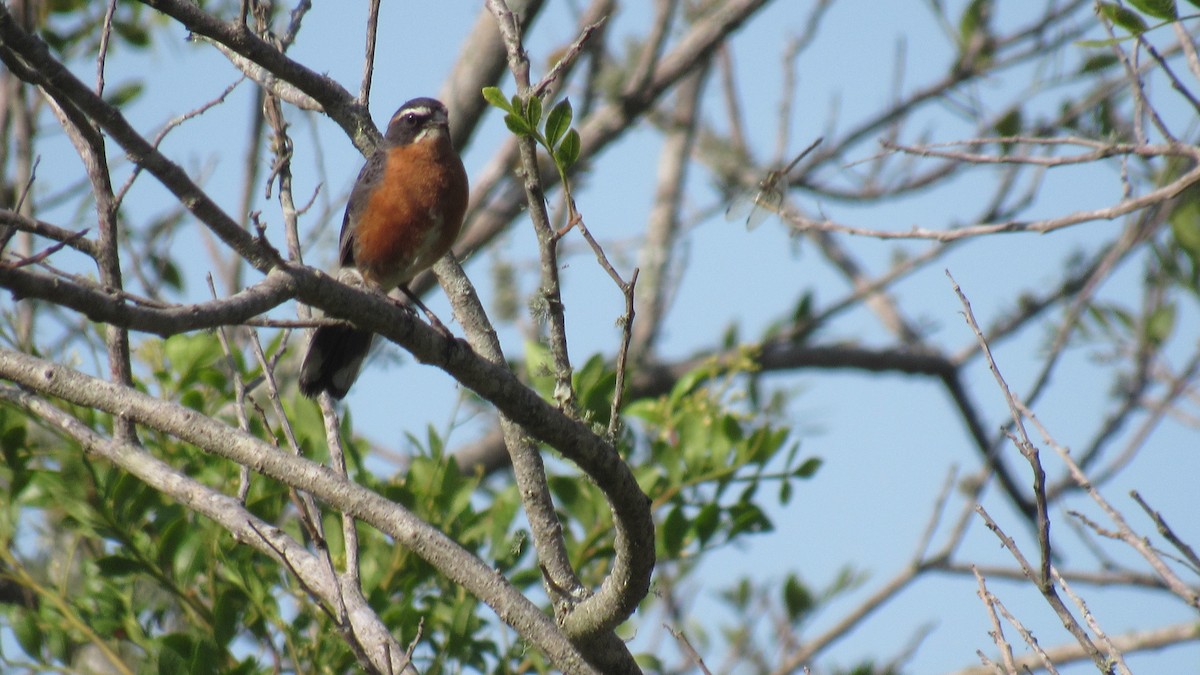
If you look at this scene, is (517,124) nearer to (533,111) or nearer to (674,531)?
(533,111)

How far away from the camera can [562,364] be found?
123 inches

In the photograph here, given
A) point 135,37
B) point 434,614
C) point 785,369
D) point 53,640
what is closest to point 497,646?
point 434,614

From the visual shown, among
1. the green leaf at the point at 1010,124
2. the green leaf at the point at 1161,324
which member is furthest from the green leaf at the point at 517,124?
the green leaf at the point at 1161,324

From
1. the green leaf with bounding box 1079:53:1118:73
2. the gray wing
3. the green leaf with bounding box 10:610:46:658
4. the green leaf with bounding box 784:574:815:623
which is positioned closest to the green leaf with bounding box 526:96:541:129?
the gray wing

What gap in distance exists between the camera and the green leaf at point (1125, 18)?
3039 millimetres

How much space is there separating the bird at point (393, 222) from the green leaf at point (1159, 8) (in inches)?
93.9

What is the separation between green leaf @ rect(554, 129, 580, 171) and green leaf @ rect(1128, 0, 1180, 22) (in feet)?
4.55

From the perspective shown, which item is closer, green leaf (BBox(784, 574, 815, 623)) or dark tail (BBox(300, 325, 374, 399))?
dark tail (BBox(300, 325, 374, 399))

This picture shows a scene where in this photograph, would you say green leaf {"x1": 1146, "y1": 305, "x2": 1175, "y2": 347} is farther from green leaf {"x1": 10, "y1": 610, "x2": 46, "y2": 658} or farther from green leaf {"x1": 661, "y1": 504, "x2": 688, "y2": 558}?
green leaf {"x1": 10, "y1": 610, "x2": 46, "y2": 658}

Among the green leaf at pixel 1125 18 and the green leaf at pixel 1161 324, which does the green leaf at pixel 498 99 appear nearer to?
the green leaf at pixel 1125 18

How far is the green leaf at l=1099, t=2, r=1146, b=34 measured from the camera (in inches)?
120

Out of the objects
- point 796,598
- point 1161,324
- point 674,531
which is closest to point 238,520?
point 674,531

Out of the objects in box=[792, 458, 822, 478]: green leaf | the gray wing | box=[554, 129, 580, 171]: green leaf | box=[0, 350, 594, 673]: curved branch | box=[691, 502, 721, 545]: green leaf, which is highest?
the gray wing

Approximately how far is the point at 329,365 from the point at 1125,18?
9.00ft
